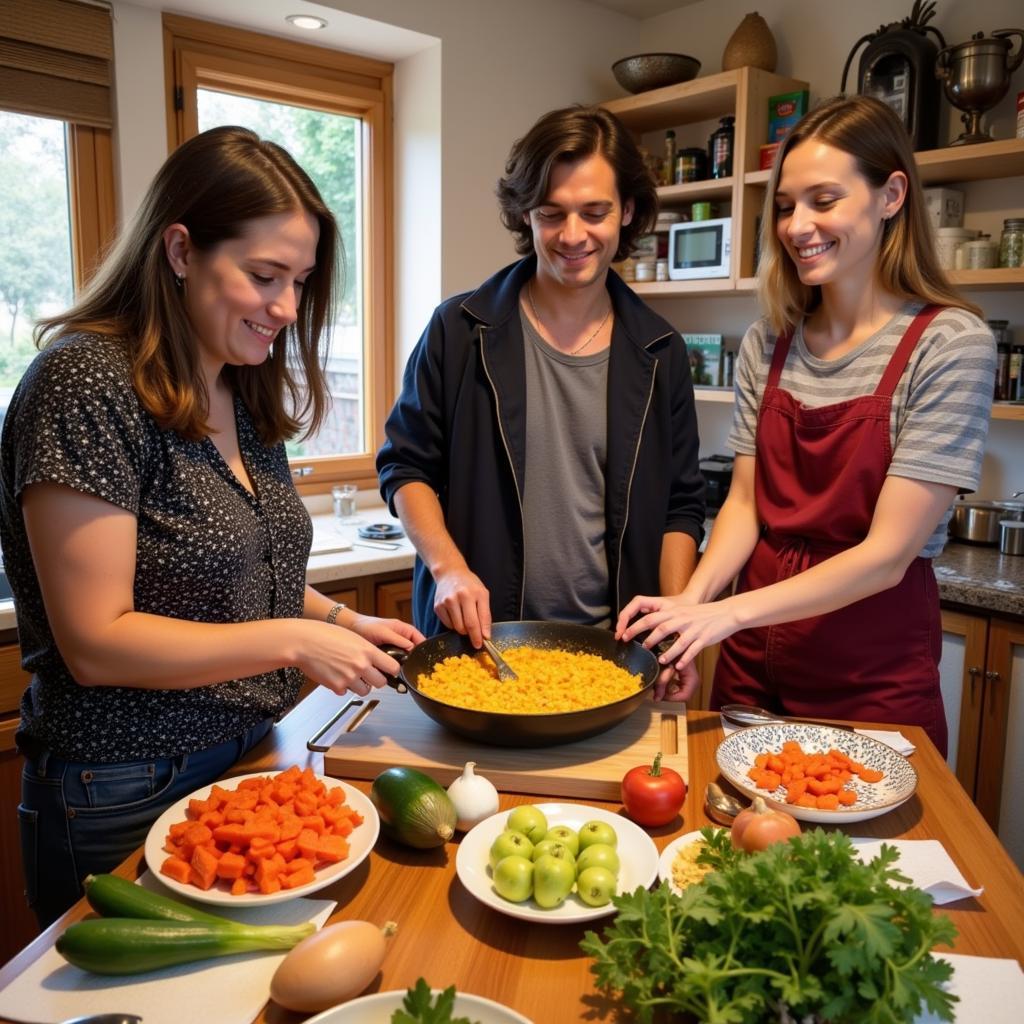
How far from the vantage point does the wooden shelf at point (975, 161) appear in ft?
8.97

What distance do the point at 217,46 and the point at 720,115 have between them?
6.27ft

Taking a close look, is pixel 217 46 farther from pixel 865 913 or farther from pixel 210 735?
pixel 865 913

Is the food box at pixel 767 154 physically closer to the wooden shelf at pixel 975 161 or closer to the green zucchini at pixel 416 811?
the wooden shelf at pixel 975 161

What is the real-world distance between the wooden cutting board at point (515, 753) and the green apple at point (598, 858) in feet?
0.73

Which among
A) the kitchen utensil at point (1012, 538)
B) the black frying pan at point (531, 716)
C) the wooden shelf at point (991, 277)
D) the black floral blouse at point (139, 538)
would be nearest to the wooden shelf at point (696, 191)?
the wooden shelf at point (991, 277)

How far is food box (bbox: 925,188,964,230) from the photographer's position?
→ 304cm

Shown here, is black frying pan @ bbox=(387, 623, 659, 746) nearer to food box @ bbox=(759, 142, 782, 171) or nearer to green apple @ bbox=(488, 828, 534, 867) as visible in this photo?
green apple @ bbox=(488, 828, 534, 867)

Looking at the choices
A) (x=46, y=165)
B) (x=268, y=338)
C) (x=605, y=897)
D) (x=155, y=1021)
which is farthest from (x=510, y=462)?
(x=46, y=165)

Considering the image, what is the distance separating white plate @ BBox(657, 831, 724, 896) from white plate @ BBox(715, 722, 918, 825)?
12cm

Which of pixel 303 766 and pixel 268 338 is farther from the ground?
pixel 268 338

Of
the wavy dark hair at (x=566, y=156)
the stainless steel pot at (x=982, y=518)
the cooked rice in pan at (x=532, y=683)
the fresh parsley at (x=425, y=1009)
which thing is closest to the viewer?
the fresh parsley at (x=425, y=1009)

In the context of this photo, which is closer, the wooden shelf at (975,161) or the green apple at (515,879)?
the green apple at (515,879)

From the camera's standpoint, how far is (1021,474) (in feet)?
10.3

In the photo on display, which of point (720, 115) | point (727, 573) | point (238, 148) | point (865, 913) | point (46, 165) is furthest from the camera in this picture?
point (720, 115)
